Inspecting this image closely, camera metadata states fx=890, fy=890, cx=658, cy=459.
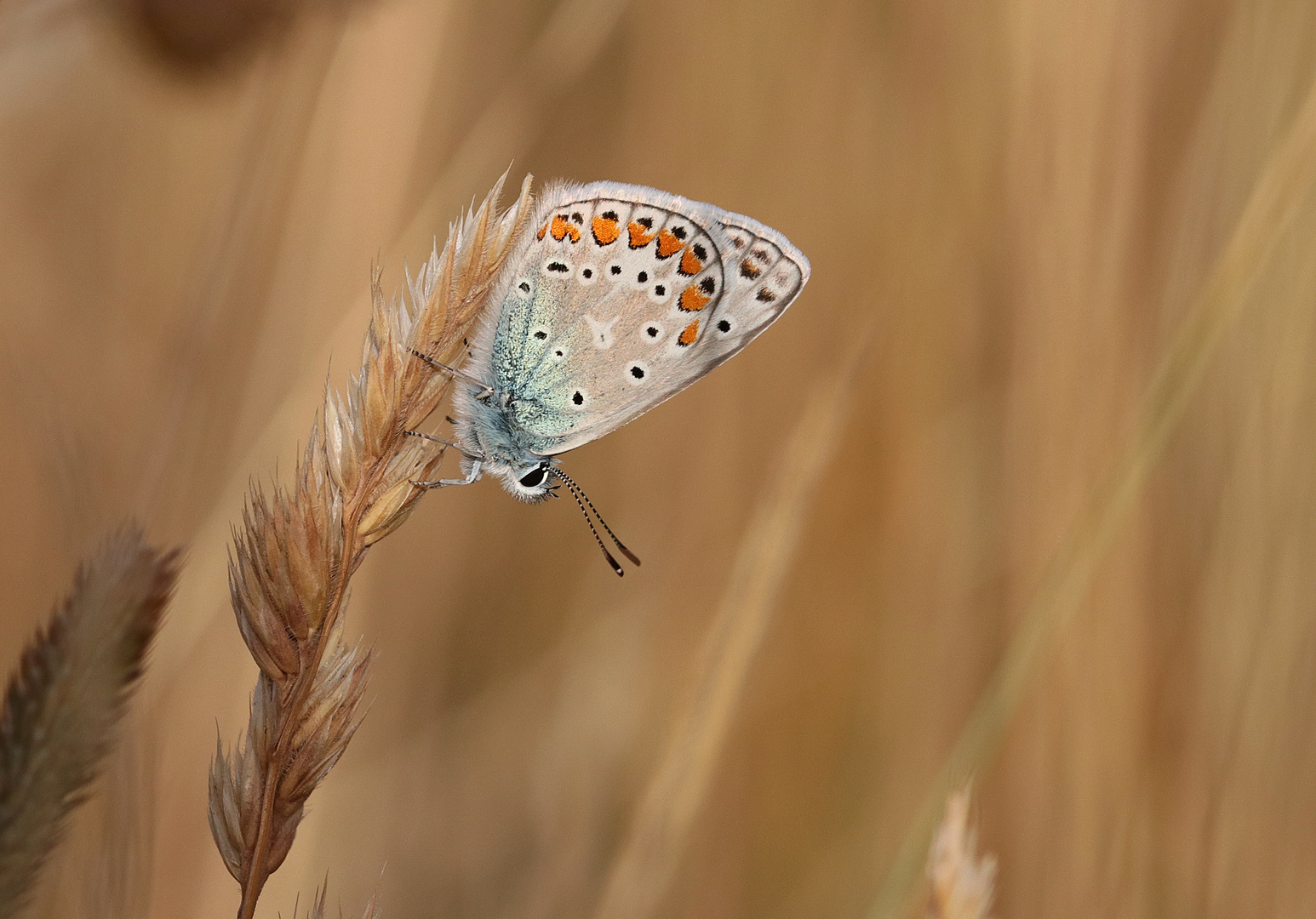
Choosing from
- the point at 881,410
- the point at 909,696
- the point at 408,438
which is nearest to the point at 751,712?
the point at 909,696

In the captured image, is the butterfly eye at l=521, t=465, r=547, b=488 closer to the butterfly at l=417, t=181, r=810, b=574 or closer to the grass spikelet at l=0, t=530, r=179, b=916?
A: the butterfly at l=417, t=181, r=810, b=574

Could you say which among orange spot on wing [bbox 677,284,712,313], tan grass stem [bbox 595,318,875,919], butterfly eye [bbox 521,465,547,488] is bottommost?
tan grass stem [bbox 595,318,875,919]

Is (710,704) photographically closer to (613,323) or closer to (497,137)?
(613,323)

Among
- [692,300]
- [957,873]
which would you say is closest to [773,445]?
[692,300]

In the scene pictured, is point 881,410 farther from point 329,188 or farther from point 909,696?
point 329,188

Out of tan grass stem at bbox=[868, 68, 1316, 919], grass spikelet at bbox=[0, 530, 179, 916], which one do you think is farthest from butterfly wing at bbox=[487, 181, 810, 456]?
grass spikelet at bbox=[0, 530, 179, 916]

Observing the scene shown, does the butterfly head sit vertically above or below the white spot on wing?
below

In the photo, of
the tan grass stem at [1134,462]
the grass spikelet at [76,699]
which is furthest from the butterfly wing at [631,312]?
the grass spikelet at [76,699]
